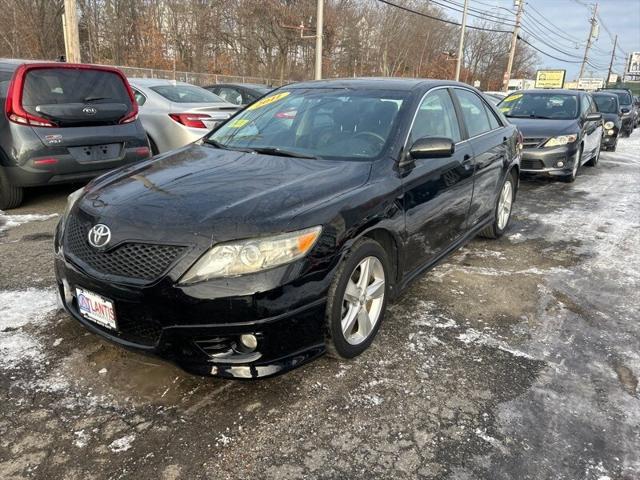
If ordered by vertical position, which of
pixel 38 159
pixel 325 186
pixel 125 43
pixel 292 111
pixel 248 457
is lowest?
pixel 248 457

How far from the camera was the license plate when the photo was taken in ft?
7.91

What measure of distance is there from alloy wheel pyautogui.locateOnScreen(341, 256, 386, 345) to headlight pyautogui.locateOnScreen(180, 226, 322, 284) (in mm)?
499

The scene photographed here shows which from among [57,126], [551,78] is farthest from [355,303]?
[551,78]

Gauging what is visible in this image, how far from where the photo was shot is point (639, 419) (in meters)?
2.49

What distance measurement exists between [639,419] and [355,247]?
169cm

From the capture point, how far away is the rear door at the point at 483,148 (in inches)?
167

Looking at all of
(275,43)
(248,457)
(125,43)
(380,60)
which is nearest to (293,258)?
(248,457)

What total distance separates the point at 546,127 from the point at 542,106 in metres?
1.32

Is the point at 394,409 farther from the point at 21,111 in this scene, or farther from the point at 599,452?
the point at 21,111

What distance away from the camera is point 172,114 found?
7176 millimetres

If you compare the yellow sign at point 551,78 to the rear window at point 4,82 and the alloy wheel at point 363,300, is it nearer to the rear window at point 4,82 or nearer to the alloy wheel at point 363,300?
the rear window at point 4,82

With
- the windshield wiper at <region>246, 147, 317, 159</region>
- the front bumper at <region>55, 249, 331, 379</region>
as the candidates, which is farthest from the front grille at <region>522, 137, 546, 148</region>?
the front bumper at <region>55, 249, 331, 379</region>

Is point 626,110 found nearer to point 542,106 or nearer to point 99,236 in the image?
point 542,106

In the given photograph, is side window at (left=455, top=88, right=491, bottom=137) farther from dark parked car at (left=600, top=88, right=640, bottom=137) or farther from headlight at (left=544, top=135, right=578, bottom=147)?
dark parked car at (left=600, top=88, right=640, bottom=137)
